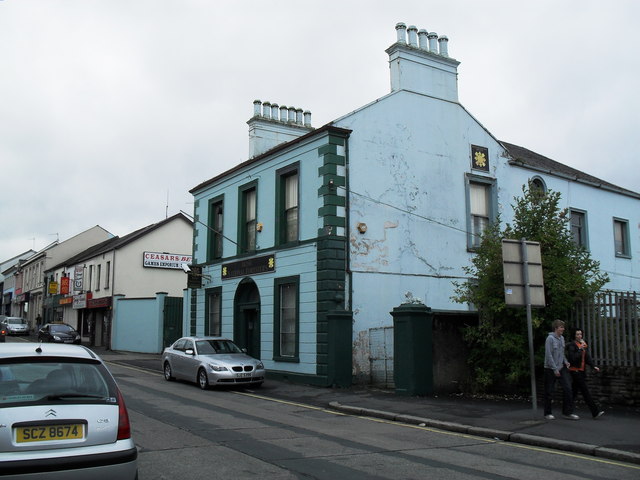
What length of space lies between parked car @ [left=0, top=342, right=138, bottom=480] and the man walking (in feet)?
27.3

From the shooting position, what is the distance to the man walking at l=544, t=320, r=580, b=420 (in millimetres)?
11250

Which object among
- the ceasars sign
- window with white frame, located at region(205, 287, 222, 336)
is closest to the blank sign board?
window with white frame, located at region(205, 287, 222, 336)

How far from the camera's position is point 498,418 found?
11422 mm

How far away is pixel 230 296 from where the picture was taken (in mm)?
22984

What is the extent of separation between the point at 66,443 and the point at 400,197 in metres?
15.5

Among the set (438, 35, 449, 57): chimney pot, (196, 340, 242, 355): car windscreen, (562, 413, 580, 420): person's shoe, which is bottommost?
(562, 413, 580, 420): person's shoe

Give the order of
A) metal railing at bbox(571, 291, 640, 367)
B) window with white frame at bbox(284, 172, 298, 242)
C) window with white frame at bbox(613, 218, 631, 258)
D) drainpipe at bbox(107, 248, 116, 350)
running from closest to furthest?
metal railing at bbox(571, 291, 640, 367) < window with white frame at bbox(284, 172, 298, 242) < window with white frame at bbox(613, 218, 631, 258) < drainpipe at bbox(107, 248, 116, 350)

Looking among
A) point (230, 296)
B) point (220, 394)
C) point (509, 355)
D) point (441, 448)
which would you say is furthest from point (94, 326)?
point (441, 448)

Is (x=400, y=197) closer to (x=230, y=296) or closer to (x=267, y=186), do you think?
(x=267, y=186)

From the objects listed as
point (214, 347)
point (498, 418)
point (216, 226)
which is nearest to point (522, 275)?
point (498, 418)

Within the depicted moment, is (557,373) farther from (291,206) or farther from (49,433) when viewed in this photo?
(291,206)

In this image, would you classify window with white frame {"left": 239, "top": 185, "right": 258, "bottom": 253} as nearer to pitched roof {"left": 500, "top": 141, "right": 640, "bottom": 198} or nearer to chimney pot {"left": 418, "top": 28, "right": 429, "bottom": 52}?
chimney pot {"left": 418, "top": 28, "right": 429, "bottom": 52}

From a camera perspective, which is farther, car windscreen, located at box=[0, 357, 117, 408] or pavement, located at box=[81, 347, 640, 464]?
pavement, located at box=[81, 347, 640, 464]

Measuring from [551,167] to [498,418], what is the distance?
16.6 m
